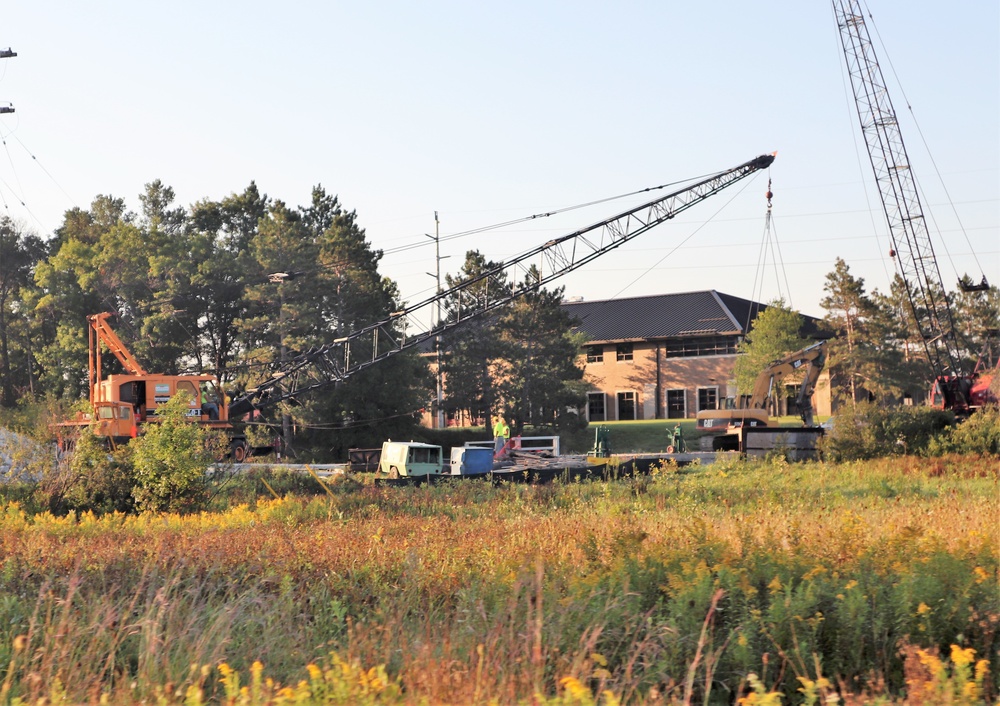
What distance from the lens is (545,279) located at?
48.4 metres

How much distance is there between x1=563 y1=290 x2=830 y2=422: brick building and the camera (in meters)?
72.4

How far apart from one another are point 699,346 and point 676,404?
14.2ft

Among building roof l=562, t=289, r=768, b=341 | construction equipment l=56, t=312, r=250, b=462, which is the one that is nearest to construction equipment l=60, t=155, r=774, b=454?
construction equipment l=56, t=312, r=250, b=462

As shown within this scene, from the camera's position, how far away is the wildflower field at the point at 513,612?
6.09 metres

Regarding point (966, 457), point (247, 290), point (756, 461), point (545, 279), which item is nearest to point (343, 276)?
point (247, 290)

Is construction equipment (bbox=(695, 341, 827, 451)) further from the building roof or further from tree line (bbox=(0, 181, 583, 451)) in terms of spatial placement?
the building roof

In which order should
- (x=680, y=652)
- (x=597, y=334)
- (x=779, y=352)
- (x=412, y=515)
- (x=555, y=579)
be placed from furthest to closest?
(x=597, y=334) < (x=779, y=352) < (x=412, y=515) < (x=555, y=579) < (x=680, y=652)

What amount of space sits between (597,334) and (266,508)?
200ft

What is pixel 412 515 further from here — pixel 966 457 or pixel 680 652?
pixel 966 457

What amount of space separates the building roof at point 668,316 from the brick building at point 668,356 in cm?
7

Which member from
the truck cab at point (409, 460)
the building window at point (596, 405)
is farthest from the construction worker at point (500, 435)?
the building window at point (596, 405)

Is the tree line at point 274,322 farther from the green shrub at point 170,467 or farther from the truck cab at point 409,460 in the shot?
the green shrub at point 170,467

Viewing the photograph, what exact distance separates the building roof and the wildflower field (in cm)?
5972

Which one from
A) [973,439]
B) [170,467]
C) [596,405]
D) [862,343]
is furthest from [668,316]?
[170,467]
